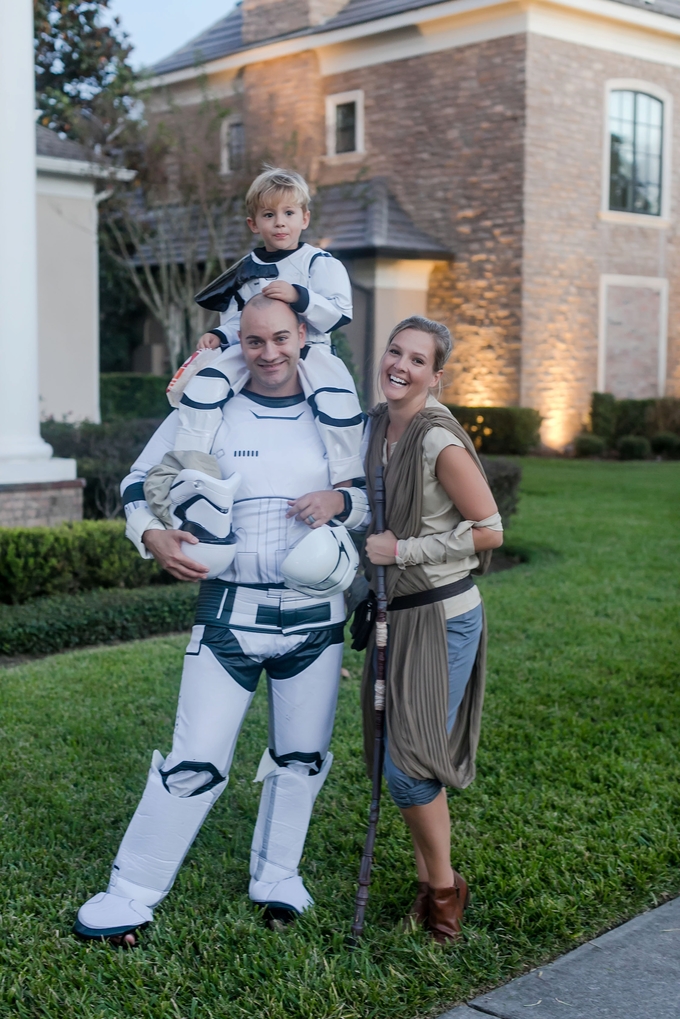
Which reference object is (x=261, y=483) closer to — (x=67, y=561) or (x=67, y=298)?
(x=67, y=561)

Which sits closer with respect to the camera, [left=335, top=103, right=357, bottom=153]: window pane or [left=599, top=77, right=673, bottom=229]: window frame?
[left=599, top=77, right=673, bottom=229]: window frame

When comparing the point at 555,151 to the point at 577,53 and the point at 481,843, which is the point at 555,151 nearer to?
the point at 577,53

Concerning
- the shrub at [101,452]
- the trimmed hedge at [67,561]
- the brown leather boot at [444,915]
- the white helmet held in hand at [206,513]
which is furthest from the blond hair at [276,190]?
the shrub at [101,452]

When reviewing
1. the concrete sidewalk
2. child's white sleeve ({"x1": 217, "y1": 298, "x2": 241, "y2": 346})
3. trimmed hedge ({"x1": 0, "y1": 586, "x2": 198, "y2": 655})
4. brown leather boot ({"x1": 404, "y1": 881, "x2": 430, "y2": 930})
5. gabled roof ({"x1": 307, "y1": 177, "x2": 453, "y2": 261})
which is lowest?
the concrete sidewalk

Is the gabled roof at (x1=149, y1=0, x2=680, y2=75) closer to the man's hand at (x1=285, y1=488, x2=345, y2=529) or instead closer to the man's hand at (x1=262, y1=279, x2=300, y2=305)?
the man's hand at (x1=262, y1=279, x2=300, y2=305)

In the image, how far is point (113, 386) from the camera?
61.2 ft

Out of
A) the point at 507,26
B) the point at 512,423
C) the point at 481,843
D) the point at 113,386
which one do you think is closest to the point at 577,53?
the point at 507,26

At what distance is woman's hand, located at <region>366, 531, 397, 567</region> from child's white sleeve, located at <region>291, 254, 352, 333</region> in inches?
24.5

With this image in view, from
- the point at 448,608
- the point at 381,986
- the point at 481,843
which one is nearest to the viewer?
the point at 381,986

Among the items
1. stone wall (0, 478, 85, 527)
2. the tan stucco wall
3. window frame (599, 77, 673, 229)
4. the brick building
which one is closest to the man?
stone wall (0, 478, 85, 527)

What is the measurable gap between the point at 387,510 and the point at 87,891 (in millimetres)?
1505

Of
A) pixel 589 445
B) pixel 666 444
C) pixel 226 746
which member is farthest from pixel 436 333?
pixel 666 444

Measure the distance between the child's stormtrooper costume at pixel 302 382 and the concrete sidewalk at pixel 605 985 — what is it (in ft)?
4.67

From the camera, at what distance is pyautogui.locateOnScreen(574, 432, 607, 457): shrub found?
19.0m
